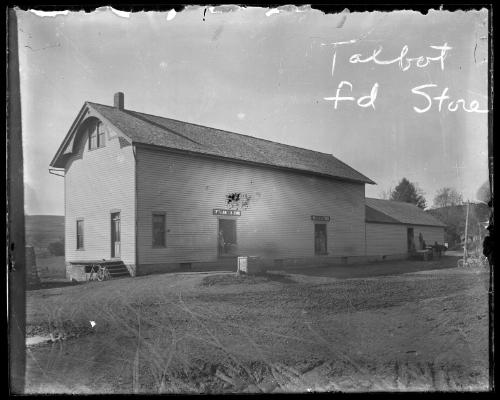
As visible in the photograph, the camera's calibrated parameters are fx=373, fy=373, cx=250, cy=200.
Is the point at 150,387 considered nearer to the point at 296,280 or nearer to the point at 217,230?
the point at 217,230

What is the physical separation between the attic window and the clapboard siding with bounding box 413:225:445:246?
26.8ft

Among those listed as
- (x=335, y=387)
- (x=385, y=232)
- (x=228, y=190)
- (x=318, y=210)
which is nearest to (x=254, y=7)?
(x=228, y=190)

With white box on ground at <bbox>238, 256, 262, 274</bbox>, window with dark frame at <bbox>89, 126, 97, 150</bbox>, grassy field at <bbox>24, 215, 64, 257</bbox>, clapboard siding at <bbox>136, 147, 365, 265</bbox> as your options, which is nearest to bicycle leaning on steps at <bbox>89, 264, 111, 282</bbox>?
grassy field at <bbox>24, 215, 64, 257</bbox>

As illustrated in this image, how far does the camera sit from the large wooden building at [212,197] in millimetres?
7332

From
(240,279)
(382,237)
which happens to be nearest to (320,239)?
(240,279)

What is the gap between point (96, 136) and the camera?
32.9 feet

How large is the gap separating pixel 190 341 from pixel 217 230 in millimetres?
2060

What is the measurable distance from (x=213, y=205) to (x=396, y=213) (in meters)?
4.47

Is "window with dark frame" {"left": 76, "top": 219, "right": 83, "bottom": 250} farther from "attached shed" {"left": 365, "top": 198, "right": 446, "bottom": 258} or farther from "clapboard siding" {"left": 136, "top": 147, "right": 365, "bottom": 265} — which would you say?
"attached shed" {"left": 365, "top": 198, "right": 446, "bottom": 258}

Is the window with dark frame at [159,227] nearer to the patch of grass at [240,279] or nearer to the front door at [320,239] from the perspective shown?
the patch of grass at [240,279]

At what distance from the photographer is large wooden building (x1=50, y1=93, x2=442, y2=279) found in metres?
7.33

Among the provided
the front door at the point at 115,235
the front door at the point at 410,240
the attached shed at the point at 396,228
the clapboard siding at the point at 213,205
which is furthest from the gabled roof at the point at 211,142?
the front door at the point at 410,240

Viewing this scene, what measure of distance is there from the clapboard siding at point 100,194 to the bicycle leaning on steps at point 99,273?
12.3 inches

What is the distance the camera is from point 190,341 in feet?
20.9
